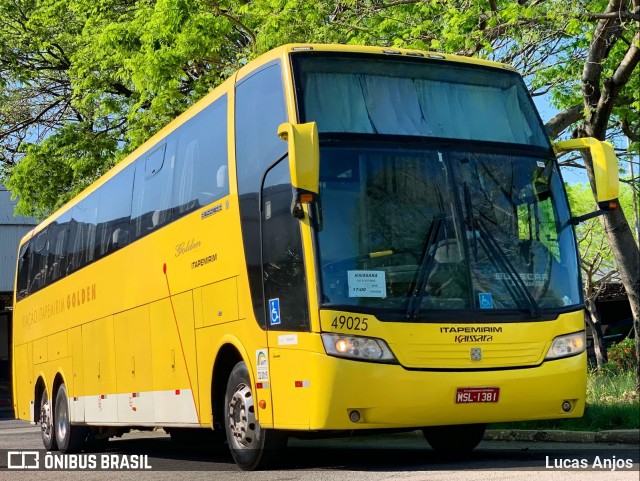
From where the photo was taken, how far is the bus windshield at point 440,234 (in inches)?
372

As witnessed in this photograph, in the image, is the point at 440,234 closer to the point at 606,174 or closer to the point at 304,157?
the point at 304,157

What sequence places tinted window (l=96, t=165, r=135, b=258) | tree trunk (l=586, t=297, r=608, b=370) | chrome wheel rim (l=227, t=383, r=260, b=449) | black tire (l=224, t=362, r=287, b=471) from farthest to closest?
1. tree trunk (l=586, t=297, r=608, b=370)
2. tinted window (l=96, t=165, r=135, b=258)
3. chrome wheel rim (l=227, t=383, r=260, b=449)
4. black tire (l=224, t=362, r=287, b=471)

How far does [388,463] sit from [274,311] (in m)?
2.29

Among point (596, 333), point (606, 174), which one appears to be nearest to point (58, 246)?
point (606, 174)

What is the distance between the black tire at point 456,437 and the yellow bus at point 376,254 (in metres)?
0.02

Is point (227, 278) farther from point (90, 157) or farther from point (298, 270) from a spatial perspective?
point (90, 157)

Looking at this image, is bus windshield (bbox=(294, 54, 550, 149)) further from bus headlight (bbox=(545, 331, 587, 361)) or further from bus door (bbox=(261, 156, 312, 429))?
bus headlight (bbox=(545, 331, 587, 361))

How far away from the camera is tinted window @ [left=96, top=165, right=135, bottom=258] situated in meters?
14.6

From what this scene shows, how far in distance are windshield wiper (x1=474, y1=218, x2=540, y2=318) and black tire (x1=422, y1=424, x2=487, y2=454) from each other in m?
2.28

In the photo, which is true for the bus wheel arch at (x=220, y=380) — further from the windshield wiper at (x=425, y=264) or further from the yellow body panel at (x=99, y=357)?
the yellow body panel at (x=99, y=357)

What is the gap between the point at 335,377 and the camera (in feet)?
30.1

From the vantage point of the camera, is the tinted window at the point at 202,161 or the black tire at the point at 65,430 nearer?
the tinted window at the point at 202,161

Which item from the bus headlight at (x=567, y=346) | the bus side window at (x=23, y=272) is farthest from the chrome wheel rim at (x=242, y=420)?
the bus side window at (x=23, y=272)

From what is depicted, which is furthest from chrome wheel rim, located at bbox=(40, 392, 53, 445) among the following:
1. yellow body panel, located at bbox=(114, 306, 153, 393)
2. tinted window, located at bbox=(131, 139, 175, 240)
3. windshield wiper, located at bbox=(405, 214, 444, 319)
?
windshield wiper, located at bbox=(405, 214, 444, 319)
